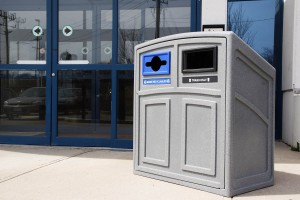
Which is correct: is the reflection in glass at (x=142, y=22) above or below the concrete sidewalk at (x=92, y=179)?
above

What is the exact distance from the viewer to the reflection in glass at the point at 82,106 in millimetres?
6637

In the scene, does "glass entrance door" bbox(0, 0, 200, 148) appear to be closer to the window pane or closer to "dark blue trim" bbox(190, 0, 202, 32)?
"dark blue trim" bbox(190, 0, 202, 32)

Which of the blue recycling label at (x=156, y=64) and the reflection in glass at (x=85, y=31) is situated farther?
the reflection in glass at (x=85, y=31)

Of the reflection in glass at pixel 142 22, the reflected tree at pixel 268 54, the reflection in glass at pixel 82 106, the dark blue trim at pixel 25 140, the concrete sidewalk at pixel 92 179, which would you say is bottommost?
the concrete sidewalk at pixel 92 179

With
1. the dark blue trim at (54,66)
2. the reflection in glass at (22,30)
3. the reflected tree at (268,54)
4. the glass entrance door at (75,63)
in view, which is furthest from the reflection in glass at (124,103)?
the reflected tree at (268,54)

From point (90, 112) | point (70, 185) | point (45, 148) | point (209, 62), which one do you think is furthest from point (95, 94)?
point (209, 62)

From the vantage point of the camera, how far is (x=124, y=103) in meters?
6.49

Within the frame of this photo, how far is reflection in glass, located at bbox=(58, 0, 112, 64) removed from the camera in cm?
659

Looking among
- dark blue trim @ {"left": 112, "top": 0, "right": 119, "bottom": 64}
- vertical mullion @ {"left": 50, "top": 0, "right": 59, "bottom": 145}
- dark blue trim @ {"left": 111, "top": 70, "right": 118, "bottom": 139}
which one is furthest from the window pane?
vertical mullion @ {"left": 50, "top": 0, "right": 59, "bottom": 145}

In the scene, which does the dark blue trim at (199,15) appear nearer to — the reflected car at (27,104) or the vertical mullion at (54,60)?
the vertical mullion at (54,60)

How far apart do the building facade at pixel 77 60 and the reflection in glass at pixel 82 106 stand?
0.06ft

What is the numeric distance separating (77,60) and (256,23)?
4.33m

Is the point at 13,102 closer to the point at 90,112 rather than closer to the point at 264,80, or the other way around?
the point at 90,112

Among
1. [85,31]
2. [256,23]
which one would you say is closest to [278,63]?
[256,23]
